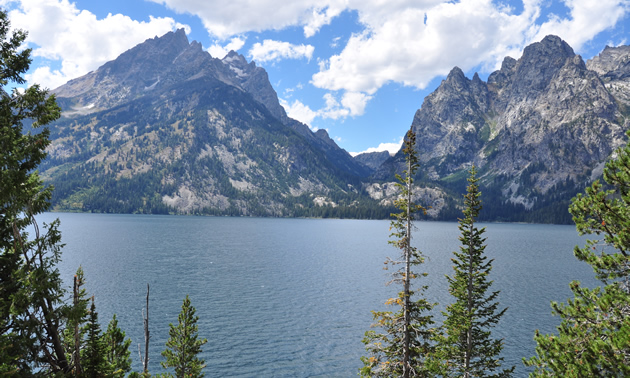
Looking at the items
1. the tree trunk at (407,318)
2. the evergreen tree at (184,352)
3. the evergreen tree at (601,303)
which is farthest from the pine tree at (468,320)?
the evergreen tree at (184,352)

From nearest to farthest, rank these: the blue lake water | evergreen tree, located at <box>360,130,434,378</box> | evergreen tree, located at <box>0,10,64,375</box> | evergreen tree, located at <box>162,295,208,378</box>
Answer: evergreen tree, located at <box>0,10,64,375</box>
evergreen tree, located at <box>360,130,434,378</box>
evergreen tree, located at <box>162,295,208,378</box>
the blue lake water

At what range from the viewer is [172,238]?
560ft

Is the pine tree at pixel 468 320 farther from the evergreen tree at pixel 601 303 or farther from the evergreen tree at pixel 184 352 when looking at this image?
the evergreen tree at pixel 184 352

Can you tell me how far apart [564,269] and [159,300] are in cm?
12049

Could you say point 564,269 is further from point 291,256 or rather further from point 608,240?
point 608,240

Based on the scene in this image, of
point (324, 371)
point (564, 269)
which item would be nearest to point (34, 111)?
point (324, 371)

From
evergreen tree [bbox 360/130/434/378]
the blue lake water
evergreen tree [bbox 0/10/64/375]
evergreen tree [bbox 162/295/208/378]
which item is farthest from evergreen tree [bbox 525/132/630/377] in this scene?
the blue lake water

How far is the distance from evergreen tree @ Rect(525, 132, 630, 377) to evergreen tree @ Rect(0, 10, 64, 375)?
2155 centimetres

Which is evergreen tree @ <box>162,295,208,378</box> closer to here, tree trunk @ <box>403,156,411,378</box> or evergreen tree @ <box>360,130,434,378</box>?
evergreen tree @ <box>360,130,434,378</box>

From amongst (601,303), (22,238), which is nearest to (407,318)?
(601,303)

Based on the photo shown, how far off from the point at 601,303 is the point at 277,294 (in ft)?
229

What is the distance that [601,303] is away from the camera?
1552cm

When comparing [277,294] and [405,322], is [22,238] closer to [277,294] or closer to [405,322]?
[405,322]

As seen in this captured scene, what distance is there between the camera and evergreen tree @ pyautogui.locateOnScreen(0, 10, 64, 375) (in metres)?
12.0
